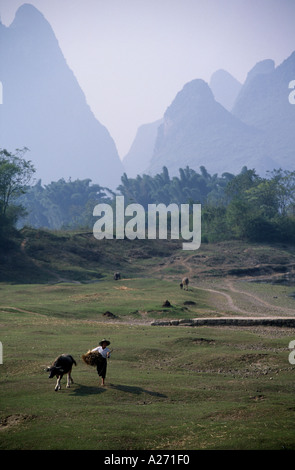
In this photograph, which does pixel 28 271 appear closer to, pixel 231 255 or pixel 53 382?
pixel 231 255

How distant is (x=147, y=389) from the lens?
17766 millimetres

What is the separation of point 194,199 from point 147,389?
15001cm

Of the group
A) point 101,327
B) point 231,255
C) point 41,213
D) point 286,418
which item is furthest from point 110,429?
point 41,213

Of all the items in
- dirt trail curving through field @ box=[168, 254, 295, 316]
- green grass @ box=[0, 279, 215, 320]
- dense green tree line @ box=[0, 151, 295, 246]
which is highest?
dense green tree line @ box=[0, 151, 295, 246]

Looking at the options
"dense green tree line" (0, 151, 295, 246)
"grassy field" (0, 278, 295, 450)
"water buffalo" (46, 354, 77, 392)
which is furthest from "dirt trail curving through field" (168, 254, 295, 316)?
"dense green tree line" (0, 151, 295, 246)

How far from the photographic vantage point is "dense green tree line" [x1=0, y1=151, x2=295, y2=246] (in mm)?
81312

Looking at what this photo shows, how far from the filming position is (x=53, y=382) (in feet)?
59.4

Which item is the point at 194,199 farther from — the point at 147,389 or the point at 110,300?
the point at 147,389

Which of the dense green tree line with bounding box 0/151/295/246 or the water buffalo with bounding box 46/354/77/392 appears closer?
the water buffalo with bounding box 46/354/77/392

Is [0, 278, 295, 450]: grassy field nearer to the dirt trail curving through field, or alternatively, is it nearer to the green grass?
the green grass

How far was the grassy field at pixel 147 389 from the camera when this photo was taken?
1288 centimetres

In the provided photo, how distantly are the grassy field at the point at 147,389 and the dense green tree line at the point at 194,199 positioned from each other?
48134 mm

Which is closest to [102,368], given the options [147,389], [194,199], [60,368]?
[60,368]

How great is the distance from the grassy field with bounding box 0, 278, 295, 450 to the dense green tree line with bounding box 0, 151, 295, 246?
158ft
